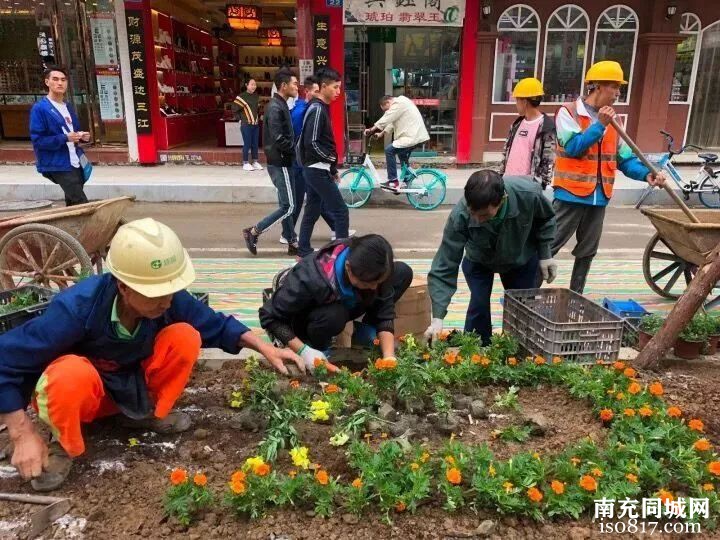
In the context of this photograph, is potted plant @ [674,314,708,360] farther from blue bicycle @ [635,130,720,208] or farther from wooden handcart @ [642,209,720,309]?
blue bicycle @ [635,130,720,208]

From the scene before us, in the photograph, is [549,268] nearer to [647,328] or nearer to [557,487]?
[647,328]

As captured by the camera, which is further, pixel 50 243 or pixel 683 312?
pixel 50 243

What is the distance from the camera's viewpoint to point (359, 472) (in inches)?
92.4

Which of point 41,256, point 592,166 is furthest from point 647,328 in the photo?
point 41,256

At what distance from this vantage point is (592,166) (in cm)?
425

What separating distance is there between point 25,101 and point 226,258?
34.2 feet

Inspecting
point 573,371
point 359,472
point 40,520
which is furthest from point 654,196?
point 40,520

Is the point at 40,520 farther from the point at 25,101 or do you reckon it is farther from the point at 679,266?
the point at 25,101

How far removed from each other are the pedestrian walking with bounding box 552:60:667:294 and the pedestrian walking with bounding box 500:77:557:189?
946 millimetres

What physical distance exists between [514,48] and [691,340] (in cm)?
1047

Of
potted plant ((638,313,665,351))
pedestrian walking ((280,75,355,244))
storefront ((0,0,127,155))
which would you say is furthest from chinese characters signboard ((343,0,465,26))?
potted plant ((638,313,665,351))

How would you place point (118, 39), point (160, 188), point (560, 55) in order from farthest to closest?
point (560, 55), point (118, 39), point (160, 188)

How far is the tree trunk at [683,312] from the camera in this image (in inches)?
125

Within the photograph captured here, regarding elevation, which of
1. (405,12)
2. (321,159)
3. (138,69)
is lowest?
(321,159)
